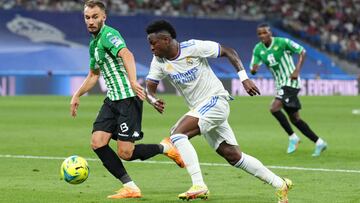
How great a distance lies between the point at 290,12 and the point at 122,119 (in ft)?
164

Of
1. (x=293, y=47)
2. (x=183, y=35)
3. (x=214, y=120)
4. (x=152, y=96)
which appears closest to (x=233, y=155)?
(x=214, y=120)

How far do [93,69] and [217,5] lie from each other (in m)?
47.5

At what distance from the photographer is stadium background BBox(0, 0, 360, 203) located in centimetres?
1138

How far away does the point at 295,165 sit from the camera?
1408 cm

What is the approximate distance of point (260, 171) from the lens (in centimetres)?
960

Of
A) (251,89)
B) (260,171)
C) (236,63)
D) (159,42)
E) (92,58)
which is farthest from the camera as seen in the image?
(92,58)

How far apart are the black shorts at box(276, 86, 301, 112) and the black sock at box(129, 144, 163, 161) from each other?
20.1 feet

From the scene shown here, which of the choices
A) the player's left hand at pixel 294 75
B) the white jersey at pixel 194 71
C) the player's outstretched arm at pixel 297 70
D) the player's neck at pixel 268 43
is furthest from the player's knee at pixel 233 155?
the player's neck at pixel 268 43

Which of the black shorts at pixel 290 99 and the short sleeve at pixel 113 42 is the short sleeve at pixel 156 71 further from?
the black shorts at pixel 290 99

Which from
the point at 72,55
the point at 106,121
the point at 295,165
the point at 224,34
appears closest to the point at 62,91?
the point at 72,55

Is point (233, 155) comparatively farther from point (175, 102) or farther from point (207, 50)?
point (175, 102)

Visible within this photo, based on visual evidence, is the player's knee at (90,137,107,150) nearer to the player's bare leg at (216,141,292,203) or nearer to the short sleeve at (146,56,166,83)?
the short sleeve at (146,56,166,83)

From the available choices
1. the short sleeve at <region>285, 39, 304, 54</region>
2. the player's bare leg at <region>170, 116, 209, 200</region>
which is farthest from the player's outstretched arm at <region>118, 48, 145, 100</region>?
the short sleeve at <region>285, 39, 304, 54</region>

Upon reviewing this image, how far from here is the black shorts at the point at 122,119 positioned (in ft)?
33.8
